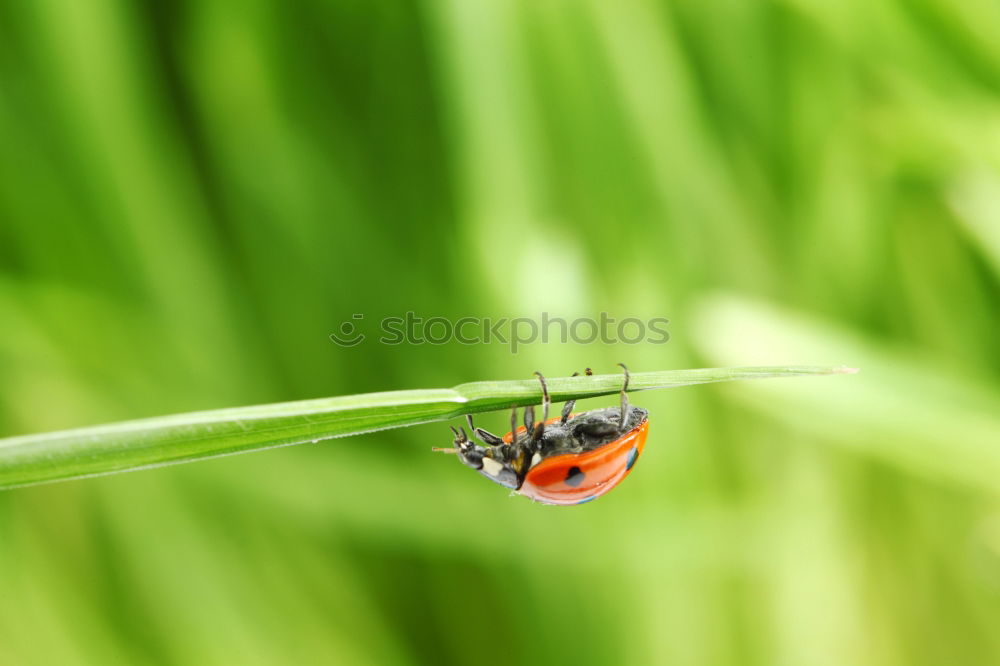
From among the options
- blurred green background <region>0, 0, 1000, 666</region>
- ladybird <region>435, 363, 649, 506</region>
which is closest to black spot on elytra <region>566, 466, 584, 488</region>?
ladybird <region>435, 363, 649, 506</region>

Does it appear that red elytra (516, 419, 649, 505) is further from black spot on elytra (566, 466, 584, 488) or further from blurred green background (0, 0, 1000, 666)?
blurred green background (0, 0, 1000, 666)

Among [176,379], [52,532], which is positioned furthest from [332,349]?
[52,532]

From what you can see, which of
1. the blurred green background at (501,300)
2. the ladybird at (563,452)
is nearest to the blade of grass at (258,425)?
the ladybird at (563,452)

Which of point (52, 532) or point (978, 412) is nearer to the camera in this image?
point (978, 412)

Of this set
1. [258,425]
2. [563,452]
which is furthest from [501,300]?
[258,425]

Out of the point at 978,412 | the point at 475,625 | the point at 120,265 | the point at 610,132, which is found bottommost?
the point at 475,625

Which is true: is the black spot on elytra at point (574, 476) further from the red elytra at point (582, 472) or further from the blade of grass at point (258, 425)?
the blade of grass at point (258, 425)

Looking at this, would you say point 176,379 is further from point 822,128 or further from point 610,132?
point 822,128
